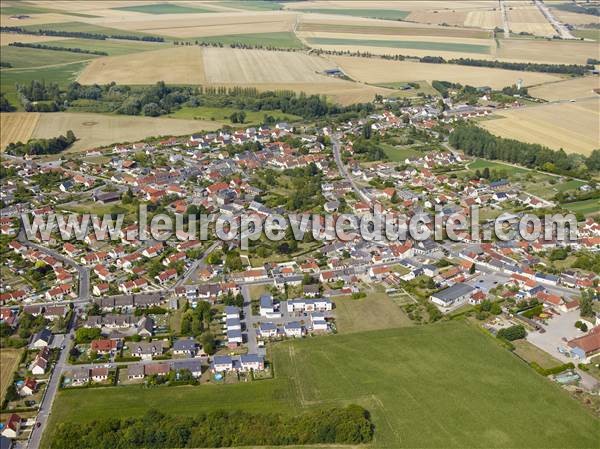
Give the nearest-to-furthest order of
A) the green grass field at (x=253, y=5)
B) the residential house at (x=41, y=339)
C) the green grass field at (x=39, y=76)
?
the residential house at (x=41, y=339) < the green grass field at (x=39, y=76) < the green grass field at (x=253, y=5)

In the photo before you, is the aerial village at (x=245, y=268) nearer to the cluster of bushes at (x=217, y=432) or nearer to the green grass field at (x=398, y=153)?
the green grass field at (x=398, y=153)

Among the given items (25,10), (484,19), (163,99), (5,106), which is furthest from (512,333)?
(25,10)

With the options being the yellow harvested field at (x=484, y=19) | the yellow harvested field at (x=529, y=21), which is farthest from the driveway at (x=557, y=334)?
the yellow harvested field at (x=484, y=19)

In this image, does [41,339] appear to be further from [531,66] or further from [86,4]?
[86,4]

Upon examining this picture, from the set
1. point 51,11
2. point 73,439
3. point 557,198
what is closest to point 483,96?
point 557,198

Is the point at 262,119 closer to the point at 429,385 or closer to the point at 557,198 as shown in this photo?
the point at 557,198

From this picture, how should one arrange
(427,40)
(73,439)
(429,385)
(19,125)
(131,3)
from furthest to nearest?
(131,3)
(427,40)
(19,125)
(429,385)
(73,439)
